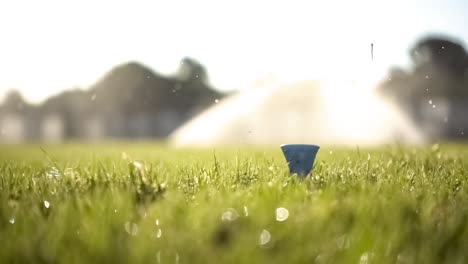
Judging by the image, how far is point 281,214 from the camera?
2.50 m

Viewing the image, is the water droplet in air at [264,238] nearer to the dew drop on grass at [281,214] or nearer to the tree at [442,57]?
the dew drop on grass at [281,214]

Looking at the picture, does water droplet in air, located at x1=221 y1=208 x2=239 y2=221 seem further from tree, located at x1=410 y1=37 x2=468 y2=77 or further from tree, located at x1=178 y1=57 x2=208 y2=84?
tree, located at x1=178 y1=57 x2=208 y2=84

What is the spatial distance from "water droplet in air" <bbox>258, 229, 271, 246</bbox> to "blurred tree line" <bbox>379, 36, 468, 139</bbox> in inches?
1410

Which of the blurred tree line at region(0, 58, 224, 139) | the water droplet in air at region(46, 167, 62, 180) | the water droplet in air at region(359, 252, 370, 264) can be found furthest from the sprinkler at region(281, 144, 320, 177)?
the blurred tree line at region(0, 58, 224, 139)

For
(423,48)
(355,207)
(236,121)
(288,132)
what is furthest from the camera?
(423,48)

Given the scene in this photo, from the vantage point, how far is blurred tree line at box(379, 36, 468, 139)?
37875 millimetres

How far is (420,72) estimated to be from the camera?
42906 mm

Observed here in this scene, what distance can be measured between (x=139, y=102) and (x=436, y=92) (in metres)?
28.9

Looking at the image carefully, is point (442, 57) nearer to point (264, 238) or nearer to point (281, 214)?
point (281, 214)

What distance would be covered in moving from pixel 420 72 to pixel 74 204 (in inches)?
1719

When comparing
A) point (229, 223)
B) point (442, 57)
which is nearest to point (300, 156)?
point (229, 223)

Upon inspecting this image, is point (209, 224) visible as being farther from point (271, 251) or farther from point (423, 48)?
point (423, 48)

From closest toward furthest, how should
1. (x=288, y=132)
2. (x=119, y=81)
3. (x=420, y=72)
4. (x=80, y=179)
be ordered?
(x=80, y=179) → (x=288, y=132) → (x=420, y=72) → (x=119, y=81)

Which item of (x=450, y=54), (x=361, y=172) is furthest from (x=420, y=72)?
(x=361, y=172)
